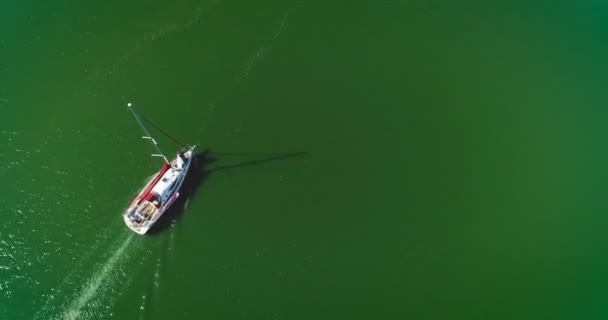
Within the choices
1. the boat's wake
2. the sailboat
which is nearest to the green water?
the boat's wake

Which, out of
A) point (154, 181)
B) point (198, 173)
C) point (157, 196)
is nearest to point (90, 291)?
point (157, 196)

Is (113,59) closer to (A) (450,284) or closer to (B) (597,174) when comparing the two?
(A) (450,284)

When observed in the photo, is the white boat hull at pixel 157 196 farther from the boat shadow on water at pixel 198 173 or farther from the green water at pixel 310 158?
the green water at pixel 310 158

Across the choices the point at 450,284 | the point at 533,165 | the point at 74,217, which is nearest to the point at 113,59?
the point at 74,217

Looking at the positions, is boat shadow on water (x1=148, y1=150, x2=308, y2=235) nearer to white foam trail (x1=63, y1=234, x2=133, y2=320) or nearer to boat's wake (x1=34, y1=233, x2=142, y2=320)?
white foam trail (x1=63, y1=234, x2=133, y2=320)

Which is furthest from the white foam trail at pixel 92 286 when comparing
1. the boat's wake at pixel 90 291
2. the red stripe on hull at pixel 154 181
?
the red stripe on hull at pixel 154 181

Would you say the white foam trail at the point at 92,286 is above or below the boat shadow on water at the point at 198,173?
below

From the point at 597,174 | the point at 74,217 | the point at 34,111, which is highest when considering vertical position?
the point at 34,111
